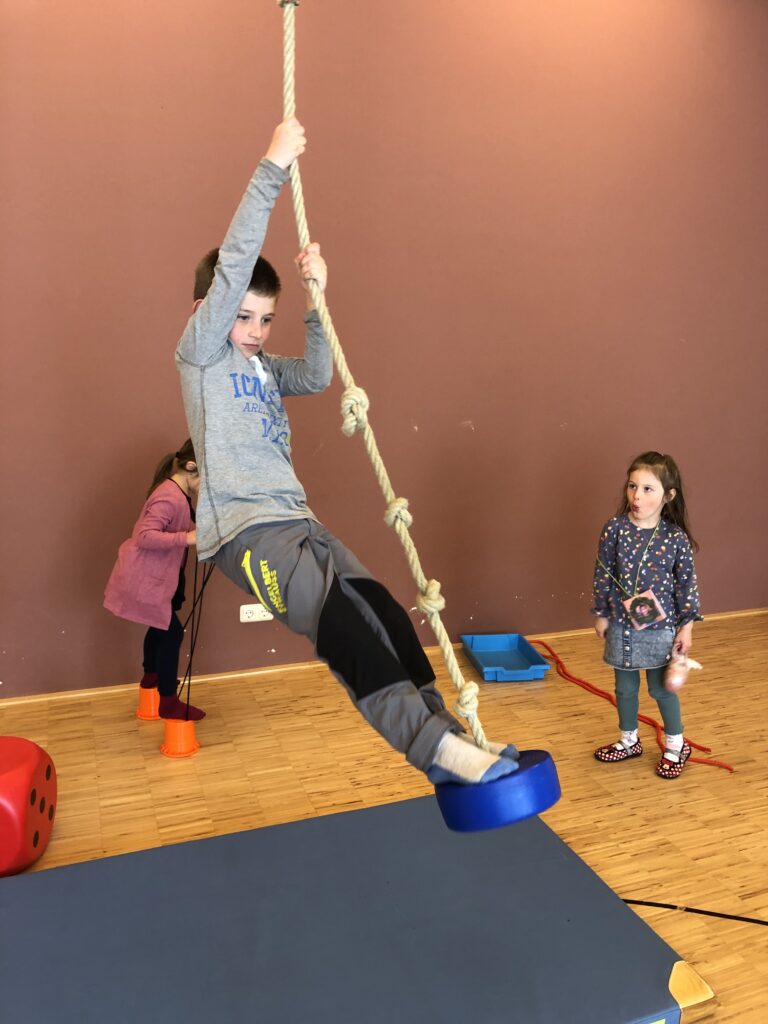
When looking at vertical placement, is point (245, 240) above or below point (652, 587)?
above

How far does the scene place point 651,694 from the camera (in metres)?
2.82

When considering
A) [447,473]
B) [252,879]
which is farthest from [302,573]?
[447,473]

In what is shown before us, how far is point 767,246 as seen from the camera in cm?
419

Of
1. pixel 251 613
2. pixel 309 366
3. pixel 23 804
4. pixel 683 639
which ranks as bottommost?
pixel 23 804

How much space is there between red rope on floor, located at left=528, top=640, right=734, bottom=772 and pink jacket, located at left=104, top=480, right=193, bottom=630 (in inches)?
66.9

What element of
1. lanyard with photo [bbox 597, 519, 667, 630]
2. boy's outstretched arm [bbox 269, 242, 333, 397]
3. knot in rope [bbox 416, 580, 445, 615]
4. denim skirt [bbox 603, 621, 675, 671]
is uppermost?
boy's outstretched arm [bbox 269, 242, 333, 397]

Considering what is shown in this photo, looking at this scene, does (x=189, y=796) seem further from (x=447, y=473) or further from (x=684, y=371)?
(x=684, y=371)

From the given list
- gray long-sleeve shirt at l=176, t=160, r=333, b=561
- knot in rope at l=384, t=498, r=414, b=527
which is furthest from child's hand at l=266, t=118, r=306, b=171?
knot in rope at l=384, t=498, r=414, b=527

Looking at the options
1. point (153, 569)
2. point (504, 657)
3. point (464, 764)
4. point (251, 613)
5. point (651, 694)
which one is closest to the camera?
point (464, 764)

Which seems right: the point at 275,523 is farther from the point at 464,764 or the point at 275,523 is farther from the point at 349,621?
the point at 464,764

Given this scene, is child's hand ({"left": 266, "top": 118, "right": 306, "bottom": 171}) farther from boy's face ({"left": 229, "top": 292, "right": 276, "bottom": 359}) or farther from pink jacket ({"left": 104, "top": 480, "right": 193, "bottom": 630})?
pink jacket ({"left": 104, "top": 480, "right": 193, "bottom": 630})

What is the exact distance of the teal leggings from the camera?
9.12 feet

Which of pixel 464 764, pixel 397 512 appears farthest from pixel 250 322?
pixel 464 764

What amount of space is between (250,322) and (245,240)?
0.75 ft
